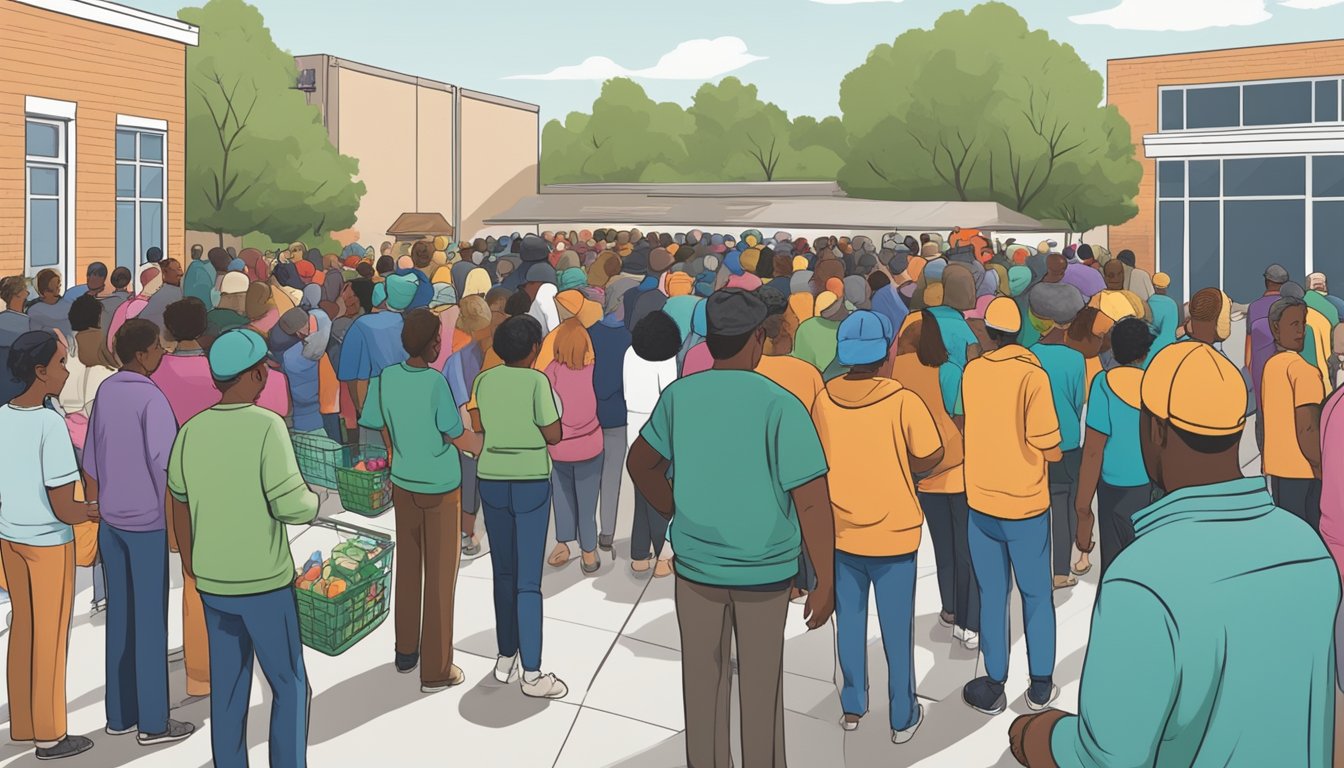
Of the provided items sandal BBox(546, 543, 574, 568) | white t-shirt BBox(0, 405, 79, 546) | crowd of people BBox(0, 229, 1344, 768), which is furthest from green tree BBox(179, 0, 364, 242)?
white t-shirt BBox(0, 405, 79, 546)

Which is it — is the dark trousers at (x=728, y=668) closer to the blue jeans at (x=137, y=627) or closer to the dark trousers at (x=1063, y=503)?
the blue jeans at (x=137, y=627)

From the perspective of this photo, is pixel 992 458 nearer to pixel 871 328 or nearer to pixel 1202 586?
pixel 871 328

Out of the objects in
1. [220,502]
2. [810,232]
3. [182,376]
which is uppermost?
[810,232]

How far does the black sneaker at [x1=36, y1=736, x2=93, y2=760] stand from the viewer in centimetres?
491

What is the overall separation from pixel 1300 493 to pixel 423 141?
51235 millimetres

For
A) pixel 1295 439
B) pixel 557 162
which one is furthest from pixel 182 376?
pixel 557 162

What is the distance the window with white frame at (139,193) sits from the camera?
880 inches

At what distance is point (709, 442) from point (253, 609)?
1774 millimetres

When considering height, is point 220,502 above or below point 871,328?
below

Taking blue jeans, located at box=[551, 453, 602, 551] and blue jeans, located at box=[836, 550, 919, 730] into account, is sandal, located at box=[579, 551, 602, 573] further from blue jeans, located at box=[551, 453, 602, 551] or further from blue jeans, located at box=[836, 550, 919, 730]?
blue jeans, located at box=[836, 550, 919, 730]

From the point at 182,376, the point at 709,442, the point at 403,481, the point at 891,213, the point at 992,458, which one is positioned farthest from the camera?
the point at 891,213

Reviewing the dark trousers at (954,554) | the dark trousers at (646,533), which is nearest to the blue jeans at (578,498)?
the dark trousers at (646,533)

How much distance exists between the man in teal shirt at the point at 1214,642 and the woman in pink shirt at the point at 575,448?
5248 mm

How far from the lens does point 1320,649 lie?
6.43ft
